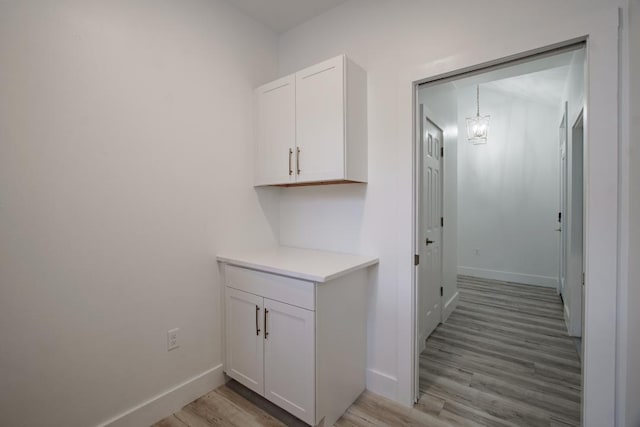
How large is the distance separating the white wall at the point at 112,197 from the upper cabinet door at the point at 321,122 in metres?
0.53

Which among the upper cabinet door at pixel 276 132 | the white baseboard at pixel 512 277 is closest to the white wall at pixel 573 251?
the white baseboard at pixel 512 277

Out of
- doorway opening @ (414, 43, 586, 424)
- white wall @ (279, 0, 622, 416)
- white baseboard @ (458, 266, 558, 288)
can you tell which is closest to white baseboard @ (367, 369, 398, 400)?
white wall @ (279, 0, 622, 416)

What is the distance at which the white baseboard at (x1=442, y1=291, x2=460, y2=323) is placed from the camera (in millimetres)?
3165

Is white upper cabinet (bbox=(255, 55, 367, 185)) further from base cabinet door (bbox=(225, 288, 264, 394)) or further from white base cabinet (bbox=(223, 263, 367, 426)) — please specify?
base cabinet door (bbox=(225, 288, 264, 394))

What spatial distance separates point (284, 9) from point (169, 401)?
2750 millimetres

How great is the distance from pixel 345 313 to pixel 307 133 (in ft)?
3.86

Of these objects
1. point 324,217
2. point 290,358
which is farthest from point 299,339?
point 324,217

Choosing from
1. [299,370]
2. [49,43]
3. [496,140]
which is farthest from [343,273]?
[496,140]

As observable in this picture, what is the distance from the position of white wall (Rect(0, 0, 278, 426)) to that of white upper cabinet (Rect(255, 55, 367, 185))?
28 centimetres

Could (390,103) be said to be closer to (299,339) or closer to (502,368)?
(299,339)

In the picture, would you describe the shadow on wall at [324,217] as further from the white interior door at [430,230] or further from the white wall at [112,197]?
the white interior door at [430,230]

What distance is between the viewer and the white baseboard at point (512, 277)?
446cm

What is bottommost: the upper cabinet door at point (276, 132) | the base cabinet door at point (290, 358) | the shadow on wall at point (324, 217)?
the base cabinet door at point (290, 358)

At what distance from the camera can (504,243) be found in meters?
4.89
